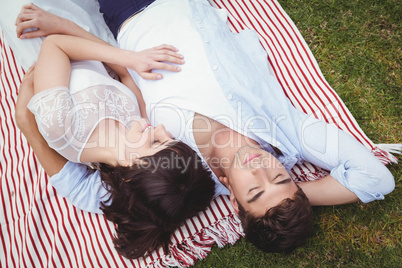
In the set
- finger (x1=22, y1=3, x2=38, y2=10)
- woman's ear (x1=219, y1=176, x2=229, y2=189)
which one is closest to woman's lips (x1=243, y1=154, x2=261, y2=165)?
woman's ear (x1=219, y1=176, x2=229, y2=189)

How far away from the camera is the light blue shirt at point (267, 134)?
1928 mm

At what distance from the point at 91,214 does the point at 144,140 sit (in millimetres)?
848

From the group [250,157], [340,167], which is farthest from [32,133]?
[340,167]

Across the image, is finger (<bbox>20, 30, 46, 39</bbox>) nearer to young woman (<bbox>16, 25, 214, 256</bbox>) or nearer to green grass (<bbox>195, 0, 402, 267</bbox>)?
young woman (<bbox>16, 25, 214, 256</bbox>)

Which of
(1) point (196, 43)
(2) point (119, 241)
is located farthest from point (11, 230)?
(1) point (196, 43)

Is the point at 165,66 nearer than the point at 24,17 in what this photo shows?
Yes

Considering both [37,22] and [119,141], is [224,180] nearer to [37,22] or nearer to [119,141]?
[119,141]

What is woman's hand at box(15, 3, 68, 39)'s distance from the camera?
212cm

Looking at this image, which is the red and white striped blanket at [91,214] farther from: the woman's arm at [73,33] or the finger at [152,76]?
the finger at [152,76]

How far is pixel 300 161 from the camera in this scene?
86.7 inches

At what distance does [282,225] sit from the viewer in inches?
71.6

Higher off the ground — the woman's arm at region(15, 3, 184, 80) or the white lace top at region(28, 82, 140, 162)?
the woman's arm at region(15, 3, 184, 80)

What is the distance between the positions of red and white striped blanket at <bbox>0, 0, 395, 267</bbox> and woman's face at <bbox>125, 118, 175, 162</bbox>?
0.71m

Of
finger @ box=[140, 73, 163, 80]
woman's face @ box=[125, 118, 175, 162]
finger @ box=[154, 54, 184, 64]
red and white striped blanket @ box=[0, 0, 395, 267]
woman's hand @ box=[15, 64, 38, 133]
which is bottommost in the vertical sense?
red and white striped blanket @ box=[0, 0, 395, 267]
